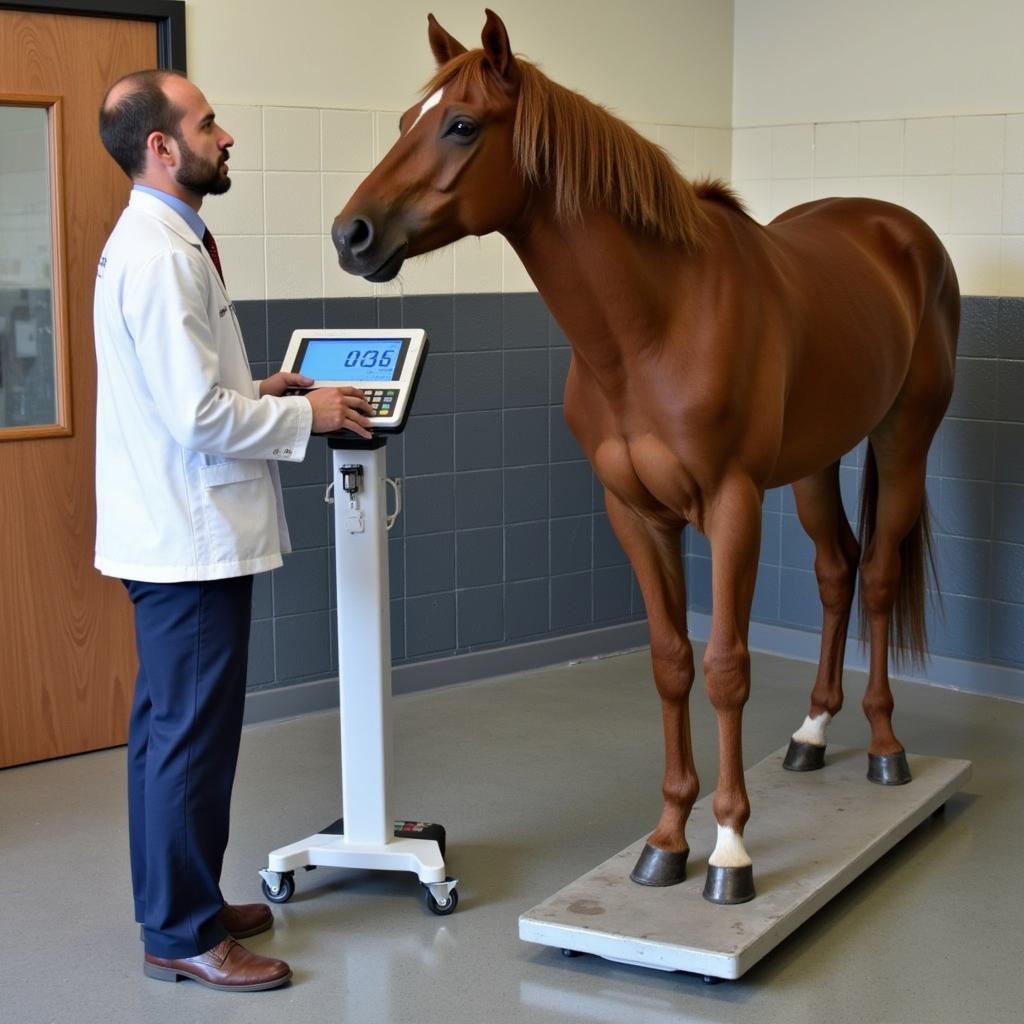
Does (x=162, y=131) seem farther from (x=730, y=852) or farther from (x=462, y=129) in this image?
(x=730, y=852)

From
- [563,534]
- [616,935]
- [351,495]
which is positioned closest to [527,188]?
[351,495]

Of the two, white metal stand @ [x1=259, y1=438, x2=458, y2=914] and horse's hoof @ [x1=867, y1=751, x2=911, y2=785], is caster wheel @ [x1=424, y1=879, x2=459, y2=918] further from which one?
horse's hoof @ [x1=867, y1=751, x2=911, y2=785]

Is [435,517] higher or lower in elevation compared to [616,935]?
higher

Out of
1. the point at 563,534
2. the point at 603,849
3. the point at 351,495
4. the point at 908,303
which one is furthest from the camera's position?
the point at 563,534

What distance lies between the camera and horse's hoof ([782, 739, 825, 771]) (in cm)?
374

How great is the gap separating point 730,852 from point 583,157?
4.66 ft

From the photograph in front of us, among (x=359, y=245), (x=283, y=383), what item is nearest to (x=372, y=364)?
(x=283, y=383)

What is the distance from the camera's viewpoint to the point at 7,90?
3795 mm

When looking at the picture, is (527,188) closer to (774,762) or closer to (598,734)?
(774,762)

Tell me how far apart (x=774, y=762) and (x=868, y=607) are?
49cm

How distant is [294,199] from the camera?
4.38 metres

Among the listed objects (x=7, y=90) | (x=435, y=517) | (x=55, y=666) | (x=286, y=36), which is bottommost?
(x=55, y=666)

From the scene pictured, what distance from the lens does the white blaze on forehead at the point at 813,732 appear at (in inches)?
147

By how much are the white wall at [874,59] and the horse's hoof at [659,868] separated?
2809mm
